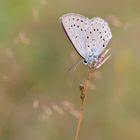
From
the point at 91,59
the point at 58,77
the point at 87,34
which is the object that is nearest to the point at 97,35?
the point at 87,34

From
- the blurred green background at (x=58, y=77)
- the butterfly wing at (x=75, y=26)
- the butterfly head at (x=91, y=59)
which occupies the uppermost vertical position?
the blurred green background at (x=58, y=77)

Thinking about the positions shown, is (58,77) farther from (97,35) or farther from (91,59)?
(91,59)

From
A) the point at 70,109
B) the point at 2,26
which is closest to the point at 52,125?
the point at 70,109

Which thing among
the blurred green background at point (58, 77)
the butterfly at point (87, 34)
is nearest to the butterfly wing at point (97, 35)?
the butterfly at point (87, 34)

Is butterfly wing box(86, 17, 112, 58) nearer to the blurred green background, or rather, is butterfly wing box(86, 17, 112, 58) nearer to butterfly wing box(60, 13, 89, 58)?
butterfly wing box(60, 13, 89, 58)

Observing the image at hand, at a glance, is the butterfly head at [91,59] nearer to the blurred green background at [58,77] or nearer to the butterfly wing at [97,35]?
the butterfly wing at [97,35]

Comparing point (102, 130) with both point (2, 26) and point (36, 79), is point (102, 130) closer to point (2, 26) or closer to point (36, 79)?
point (36, 79)

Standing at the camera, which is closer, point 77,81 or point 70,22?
point 70,22
